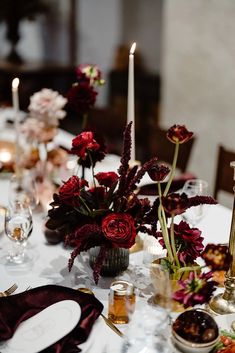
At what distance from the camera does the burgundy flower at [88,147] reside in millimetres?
1271

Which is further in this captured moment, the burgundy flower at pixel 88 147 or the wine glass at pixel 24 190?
the wine glass at pixel 24 190

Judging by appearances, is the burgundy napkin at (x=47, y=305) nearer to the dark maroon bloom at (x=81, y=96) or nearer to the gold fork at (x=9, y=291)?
the gold fork at (x=9, y=291)

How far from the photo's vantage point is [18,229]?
55.0 inches

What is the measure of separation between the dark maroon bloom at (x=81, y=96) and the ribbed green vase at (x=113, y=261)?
A: 53 cm

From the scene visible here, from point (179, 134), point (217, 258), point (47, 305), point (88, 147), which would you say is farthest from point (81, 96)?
point (217, 258)

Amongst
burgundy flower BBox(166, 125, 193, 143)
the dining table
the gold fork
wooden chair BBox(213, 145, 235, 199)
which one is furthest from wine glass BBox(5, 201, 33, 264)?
wooden chair BBox(213, 145, 235, 199)

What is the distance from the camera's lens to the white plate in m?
1.03


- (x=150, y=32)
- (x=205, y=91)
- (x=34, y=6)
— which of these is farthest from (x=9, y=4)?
(x=205, y=91)

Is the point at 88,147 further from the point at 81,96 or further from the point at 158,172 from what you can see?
the point at 81,96

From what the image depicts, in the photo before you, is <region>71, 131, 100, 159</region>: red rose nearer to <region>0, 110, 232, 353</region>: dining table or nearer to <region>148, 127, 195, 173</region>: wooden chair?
<region>0, 110, 232, 353</region>: dining table

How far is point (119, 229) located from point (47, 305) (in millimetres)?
249

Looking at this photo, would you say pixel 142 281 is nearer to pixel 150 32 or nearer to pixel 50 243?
pixel 50 243

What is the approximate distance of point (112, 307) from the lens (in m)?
1.15

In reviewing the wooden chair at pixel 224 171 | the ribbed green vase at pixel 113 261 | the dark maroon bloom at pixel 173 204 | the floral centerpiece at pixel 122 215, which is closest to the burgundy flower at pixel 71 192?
the floral centerpiece at pixel 122 215
